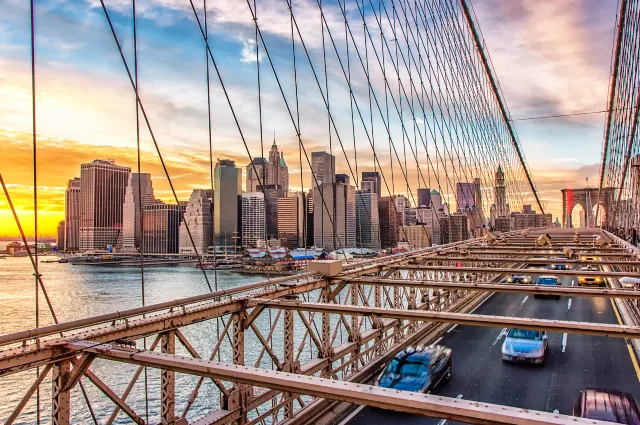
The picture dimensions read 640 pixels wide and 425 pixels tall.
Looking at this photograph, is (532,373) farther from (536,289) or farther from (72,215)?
(72,215)

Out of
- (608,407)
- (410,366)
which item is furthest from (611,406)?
(410,366)

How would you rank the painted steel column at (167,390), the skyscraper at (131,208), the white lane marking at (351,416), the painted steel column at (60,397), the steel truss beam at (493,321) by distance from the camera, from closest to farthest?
1. the painted steel column at (60,397)
2. the painted steel column at (167,390)
3. the steel truss beam at (493,321)
4. the white lane marking at (351,416)
5. the skyscraper at (131,208)

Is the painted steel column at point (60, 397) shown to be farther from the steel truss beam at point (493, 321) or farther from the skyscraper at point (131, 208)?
the skyscraper at point (131, 208)

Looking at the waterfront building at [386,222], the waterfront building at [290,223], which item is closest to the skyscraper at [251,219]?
the waterfront building at [290,223]

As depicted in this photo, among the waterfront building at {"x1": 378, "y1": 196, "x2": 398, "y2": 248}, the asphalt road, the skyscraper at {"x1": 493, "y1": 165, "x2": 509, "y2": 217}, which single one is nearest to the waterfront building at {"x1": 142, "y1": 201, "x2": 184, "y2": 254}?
the waterfront building at {"x1": 378, "y1": 196, "x2": 398, "y2": 248}

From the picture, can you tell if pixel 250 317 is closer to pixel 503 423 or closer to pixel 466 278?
pixel 503 423

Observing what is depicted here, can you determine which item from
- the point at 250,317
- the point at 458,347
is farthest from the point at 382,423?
the point at 458,347
